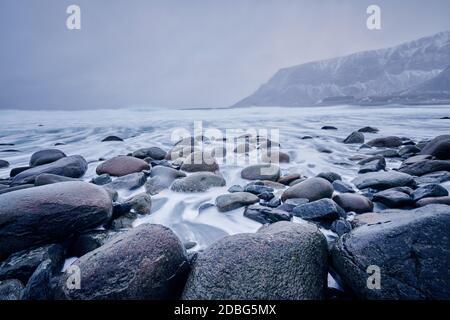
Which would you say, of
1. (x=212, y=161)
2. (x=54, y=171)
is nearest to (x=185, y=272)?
(x=212, y=161)

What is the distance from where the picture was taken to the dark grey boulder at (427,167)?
11.2ft

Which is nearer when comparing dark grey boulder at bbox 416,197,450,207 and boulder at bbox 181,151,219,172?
dark grey boulder at bbox 416,197,450,207

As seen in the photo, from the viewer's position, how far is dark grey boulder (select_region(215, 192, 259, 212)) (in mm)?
2744

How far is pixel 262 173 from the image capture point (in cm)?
379

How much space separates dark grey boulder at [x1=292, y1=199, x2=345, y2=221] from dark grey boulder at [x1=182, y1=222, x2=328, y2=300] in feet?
2.62

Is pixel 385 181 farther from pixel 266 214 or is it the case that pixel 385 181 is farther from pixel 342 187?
pixel 266 214

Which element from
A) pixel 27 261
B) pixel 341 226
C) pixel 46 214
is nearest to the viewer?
pixel 27 261

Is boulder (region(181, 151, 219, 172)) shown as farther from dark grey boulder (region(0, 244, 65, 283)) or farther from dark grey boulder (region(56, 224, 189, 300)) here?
dark grey boulder (region(56, 224, 189, 300))

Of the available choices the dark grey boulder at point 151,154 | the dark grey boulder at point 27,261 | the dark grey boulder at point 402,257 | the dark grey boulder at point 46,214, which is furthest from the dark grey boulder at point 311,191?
the dark grey boulder at point 151,154

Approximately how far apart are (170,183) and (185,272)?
2129mm

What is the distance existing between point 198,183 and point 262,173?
101cm

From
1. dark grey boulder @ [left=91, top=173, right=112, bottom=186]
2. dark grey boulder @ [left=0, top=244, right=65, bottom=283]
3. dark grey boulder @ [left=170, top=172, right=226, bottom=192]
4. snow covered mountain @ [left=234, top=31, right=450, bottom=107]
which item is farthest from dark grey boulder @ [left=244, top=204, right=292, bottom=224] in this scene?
snow covered mountain @ [left=234, top=31, right=450, bottom=107]

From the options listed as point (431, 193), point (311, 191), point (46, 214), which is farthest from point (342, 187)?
point (46, 214)

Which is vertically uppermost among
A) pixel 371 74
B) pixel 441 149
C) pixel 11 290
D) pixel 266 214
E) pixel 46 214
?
pixel 371 74
